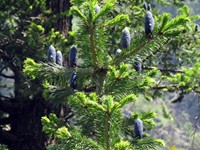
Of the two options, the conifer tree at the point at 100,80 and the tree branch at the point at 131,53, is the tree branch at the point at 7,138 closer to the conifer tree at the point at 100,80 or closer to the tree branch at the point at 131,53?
the conifer tree at the point at 100,80

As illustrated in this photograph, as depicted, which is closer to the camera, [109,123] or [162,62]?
[109,123]

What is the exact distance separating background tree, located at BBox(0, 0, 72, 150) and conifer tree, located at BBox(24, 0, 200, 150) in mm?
2317

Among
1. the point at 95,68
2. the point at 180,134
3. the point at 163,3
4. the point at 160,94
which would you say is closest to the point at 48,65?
the point at 95,68

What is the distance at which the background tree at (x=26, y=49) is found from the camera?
5.05 metres

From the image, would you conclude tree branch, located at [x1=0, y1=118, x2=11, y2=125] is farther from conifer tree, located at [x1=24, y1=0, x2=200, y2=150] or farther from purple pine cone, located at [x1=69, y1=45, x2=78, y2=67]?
purple pine cone, located at [x1=69, y1=45, x2=78, y2=67]

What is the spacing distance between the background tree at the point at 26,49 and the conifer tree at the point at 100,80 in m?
2.32

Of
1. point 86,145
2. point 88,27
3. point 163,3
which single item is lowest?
point 86,145

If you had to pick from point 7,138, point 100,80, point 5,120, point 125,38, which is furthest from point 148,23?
point 5,120

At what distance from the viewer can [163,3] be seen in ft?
21.1

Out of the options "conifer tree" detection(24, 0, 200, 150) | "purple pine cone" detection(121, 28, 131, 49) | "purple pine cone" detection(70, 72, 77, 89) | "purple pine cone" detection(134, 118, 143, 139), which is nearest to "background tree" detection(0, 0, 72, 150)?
"conifer tree" detection(24, 0, 200, 150)

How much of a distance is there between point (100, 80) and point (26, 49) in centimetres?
279

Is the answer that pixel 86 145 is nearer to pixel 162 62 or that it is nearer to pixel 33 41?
pixel 33 41

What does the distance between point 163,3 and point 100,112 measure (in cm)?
469

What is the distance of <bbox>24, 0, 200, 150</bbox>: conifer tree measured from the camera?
83.9 inches
